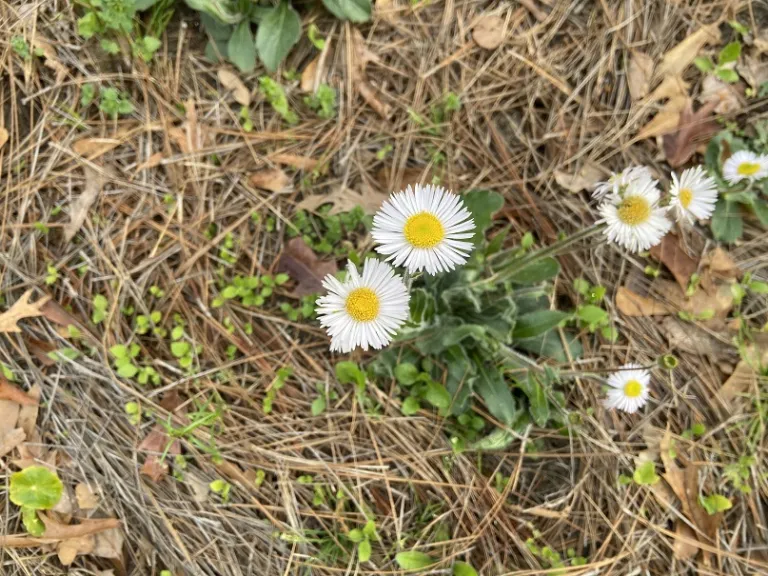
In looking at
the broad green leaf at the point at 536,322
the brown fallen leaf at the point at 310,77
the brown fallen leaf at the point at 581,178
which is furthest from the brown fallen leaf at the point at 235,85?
the broad green leaf at the point at 536,322

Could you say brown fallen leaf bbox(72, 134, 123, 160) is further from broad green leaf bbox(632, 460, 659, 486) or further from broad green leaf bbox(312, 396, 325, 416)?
broad green leaf bbox(632, 460, 659, 486)

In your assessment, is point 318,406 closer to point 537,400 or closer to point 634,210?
point 537,400

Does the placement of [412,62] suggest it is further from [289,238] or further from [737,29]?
[737,29]

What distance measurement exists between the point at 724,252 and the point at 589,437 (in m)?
1.16

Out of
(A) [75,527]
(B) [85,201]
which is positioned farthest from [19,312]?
(A) [75,527]

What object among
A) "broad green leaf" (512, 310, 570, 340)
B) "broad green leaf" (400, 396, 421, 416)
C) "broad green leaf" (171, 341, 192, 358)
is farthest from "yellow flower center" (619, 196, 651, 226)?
"broad green leaf" (171, 341, 192, 358)

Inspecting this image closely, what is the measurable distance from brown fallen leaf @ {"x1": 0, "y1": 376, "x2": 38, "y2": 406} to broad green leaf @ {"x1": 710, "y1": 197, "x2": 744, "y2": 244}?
331 centimetres

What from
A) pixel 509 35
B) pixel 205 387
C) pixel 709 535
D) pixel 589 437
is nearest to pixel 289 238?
pixel 205 387

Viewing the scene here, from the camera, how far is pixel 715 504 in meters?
2.51

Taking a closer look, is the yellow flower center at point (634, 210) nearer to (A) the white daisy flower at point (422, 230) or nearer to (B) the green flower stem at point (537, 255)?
(B) the green flower stem at point (537, 255)

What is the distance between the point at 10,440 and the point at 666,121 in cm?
342

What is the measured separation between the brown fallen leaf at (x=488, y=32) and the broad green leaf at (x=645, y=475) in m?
2.14

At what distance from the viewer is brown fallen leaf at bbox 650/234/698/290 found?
2695mm

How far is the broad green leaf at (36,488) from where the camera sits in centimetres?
231
